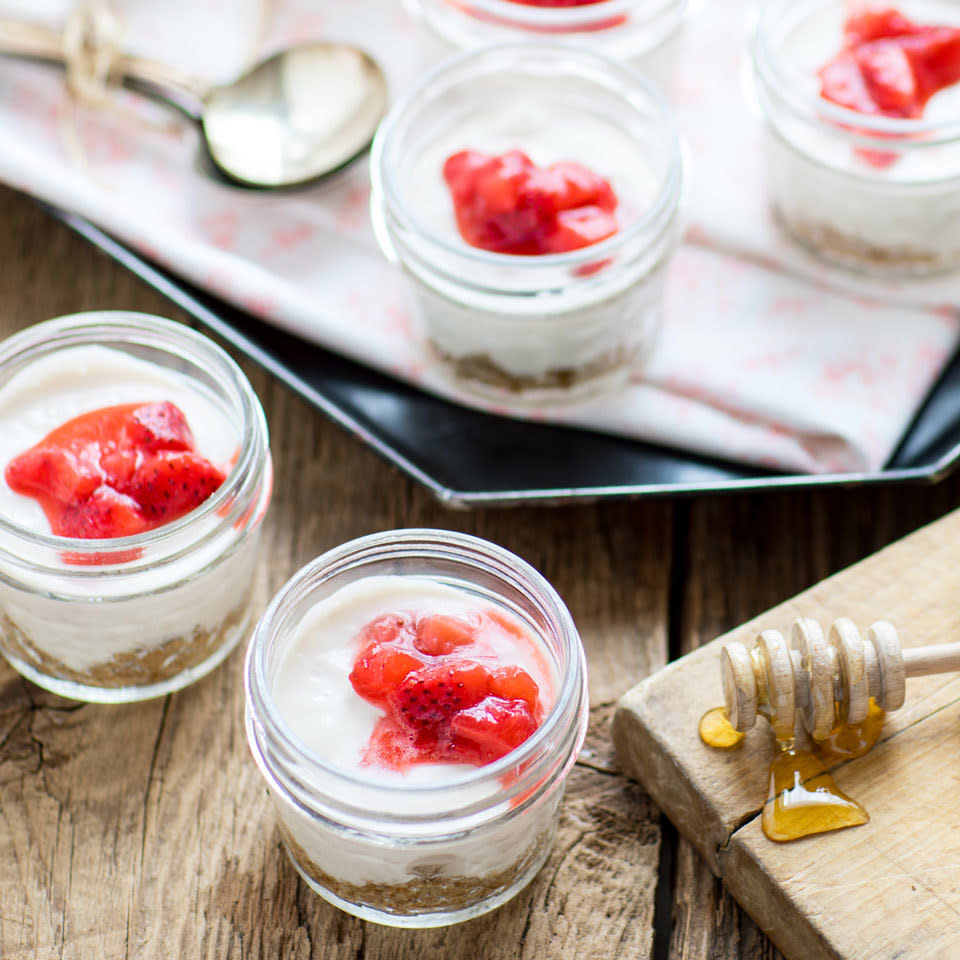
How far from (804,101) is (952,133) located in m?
0.18

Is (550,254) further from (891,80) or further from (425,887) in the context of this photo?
(425,887)

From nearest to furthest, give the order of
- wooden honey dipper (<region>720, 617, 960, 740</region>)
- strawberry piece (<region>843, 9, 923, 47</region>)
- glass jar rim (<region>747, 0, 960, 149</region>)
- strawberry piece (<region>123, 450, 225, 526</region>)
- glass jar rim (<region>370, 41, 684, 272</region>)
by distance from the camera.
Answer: wooden honey dipper (<region>720, 617, 960, 740</region>), strawberry piece (<region>123, 450, 225, 526</region>), glass jar rim (<region>370, 41, 684, 272</region>), glass jar rim (<region>747, 0, 960, 149</region>), strawberry piece (<region>843, 9, 923, 47</region>)

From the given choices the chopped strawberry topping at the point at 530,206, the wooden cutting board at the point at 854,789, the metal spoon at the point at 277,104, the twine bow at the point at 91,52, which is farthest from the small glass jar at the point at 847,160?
the twine bow at the point at 91,52

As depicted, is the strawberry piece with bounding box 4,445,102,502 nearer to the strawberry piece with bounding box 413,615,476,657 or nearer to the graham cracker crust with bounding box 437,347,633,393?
the strawberry piece with bounding box 413,615,476,657

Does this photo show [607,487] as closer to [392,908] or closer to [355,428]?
[355,428]

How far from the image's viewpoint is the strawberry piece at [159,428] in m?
1.51

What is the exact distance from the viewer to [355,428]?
67.4 inches

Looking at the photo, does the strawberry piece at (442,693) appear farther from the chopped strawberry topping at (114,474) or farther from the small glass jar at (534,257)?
the small glass jar at (534,257)

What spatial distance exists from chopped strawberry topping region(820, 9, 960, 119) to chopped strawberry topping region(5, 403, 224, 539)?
935mm

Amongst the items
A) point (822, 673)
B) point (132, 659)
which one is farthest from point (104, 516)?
point (822, 673)

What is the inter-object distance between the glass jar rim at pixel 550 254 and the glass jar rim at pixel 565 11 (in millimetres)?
63

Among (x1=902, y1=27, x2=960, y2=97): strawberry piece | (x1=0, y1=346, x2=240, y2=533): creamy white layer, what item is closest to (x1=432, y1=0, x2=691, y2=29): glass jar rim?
(x1=902, y1=27, x2=960, y2=97): strawberry piece

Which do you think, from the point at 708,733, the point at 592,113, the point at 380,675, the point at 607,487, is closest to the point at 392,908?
the point at 380,675

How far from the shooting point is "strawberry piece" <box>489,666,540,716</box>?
1.34m
